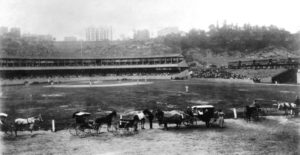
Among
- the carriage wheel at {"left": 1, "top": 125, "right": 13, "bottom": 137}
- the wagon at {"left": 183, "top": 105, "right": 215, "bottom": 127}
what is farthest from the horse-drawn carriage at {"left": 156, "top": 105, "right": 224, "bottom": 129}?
the carriage wheel at {"left": 1, "top": 125, "right": 13, "bottom": 137}

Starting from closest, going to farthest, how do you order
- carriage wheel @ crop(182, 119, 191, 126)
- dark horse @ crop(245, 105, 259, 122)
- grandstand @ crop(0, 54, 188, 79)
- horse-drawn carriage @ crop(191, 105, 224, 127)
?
horse-drawn carriage @ crop(191, 105, 224, 127) < carriage wheel @ crop(182, 119, 191, 126) < dark horse @ crop(245, 105, 259, 122) < grandstand @ crop(0, 54, 188, 79)

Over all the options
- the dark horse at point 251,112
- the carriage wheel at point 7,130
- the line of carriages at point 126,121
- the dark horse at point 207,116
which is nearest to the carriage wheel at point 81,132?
the line of carriages at point 126,121

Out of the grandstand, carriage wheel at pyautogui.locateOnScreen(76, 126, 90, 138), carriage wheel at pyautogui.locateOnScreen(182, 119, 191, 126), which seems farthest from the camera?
the grandstand

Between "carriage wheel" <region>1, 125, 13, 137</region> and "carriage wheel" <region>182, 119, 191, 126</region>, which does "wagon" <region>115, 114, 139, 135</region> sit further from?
"carriage wheel" <region>1, 125, 13, 137</region>

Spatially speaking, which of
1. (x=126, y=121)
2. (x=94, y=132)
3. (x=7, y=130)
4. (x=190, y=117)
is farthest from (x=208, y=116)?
(x=7, y=130)

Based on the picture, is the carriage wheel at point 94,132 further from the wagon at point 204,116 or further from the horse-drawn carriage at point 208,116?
the horse-drawn carriage at point 208,116

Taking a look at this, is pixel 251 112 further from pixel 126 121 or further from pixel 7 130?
pixel 7 130
